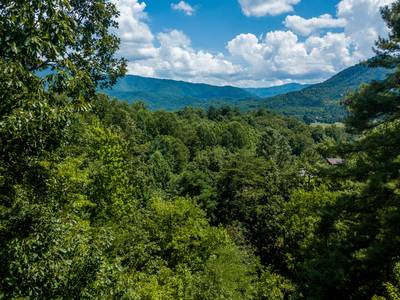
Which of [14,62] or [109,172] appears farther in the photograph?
[109,172]

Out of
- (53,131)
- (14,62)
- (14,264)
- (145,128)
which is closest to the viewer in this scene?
(14,62)

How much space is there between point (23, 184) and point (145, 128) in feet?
272

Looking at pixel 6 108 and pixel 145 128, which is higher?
pixel 6 108

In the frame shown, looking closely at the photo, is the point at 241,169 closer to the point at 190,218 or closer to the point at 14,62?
the point at 190,218

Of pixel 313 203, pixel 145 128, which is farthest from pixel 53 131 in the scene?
pixel 145 128

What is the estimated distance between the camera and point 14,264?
509 cm

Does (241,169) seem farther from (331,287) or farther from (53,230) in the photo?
(53,230)

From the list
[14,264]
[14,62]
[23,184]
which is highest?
[14,62]

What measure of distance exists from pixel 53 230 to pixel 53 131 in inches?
57.8

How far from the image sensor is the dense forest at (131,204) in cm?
521

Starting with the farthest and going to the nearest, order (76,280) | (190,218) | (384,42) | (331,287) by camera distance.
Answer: (190,218), (331,287), (384,42), (76,280)

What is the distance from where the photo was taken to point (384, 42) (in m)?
15.0

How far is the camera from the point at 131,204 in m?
21.9

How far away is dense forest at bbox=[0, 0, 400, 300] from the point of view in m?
5.21
